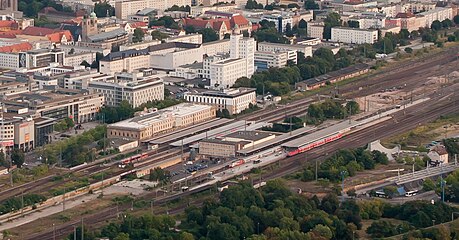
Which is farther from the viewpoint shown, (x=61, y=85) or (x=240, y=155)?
(x=61, y=85)

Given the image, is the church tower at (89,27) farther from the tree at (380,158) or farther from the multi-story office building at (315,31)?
the tree at (380,158)

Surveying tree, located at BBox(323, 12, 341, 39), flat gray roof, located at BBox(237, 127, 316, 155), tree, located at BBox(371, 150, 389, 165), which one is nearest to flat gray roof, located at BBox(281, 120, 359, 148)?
flat gray roof, located at BBox(237, 127, 316, 155)

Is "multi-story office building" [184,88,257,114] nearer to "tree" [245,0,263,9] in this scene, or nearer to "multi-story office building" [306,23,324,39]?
"multi-story office building" [306,23,324,39]

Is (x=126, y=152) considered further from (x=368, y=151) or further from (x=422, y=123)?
(x=422, y=123)

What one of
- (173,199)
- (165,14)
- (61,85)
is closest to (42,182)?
(173,199)

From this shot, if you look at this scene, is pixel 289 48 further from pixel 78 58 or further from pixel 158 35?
pixel 78 58

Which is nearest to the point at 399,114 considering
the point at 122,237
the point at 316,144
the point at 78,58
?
the point at 316,144
